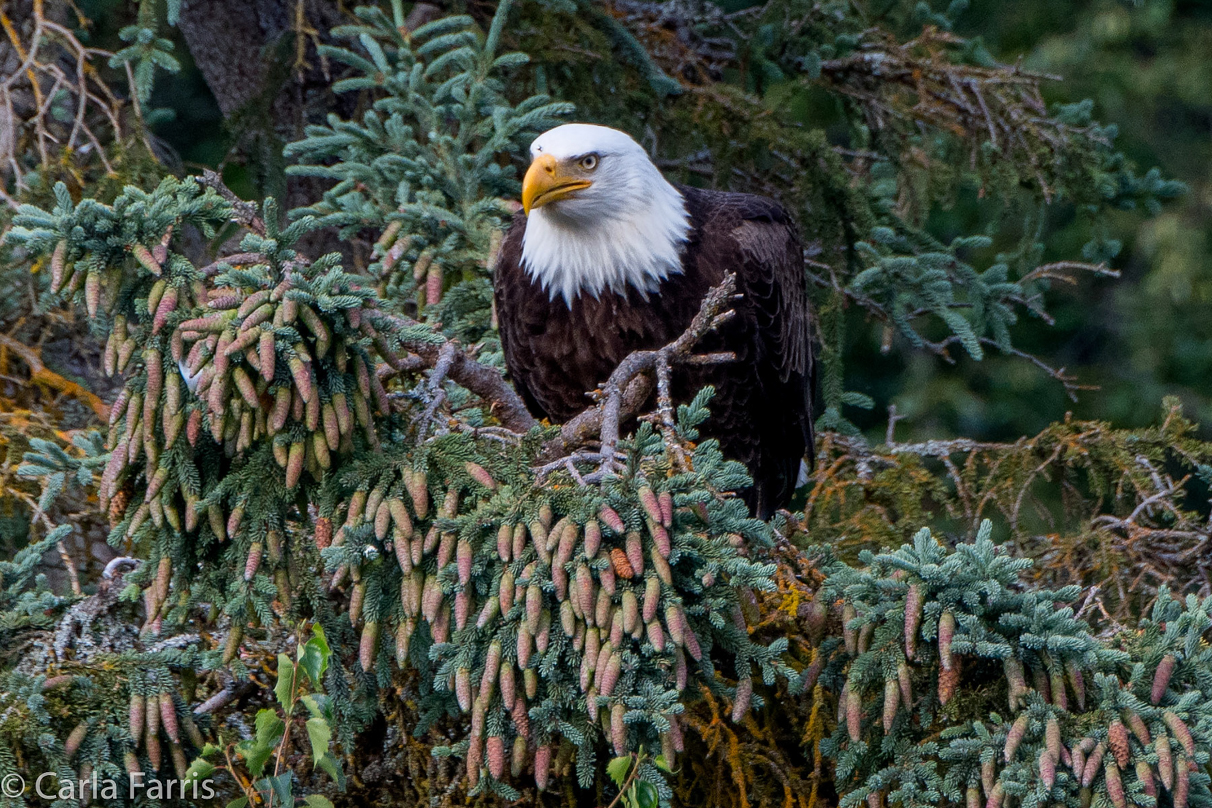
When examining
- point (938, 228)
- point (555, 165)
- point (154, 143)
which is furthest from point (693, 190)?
point (938, 228)

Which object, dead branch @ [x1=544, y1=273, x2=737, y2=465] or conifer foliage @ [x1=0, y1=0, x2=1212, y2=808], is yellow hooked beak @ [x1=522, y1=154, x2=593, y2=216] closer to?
conifer foliage @ [x1=0, y1=0, x2=1212, y2=808]

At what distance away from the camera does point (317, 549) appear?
7.31 feet

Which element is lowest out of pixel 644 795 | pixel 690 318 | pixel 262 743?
pixel 644 795

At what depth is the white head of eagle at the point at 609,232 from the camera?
11.0ft

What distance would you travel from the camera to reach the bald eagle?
3377 mm

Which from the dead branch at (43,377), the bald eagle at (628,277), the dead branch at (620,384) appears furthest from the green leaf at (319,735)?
the dead branch at (43,377)

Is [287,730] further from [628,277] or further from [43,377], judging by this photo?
[43,377]

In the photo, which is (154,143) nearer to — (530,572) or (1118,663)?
(530,572)

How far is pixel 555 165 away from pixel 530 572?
60.9 inches

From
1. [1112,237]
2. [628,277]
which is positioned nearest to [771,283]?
[628,277]

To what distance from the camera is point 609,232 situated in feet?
11.1

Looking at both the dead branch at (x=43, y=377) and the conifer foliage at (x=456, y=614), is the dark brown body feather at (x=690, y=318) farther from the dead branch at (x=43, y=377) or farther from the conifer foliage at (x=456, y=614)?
the dead branch at (x=43, y=377)

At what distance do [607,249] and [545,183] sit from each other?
12.7 inches

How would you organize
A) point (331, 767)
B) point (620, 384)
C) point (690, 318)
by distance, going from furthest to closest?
point (690, 318), point (620, 384), point (331, 767)
